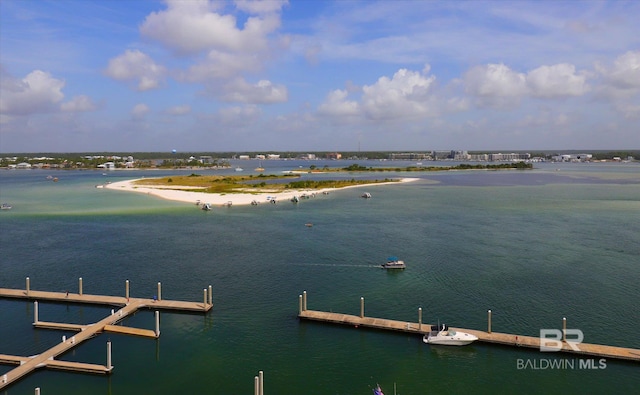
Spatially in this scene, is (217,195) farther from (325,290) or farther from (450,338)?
(450,338)

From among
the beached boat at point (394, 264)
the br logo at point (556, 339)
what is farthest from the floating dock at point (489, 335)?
the beached boat at point (394, 264)

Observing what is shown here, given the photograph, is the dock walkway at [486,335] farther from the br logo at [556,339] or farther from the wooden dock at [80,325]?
the wooden dock at [80,325]

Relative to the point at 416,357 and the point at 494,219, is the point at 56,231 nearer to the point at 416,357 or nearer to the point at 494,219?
the point at 416,357

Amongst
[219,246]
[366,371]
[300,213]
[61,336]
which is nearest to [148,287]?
[61,336]

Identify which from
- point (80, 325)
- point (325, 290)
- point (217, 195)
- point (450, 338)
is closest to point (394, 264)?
point (325, 290)

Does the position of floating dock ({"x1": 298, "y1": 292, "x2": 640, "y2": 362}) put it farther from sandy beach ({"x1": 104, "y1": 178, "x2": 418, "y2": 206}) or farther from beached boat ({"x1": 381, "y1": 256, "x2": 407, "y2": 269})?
sandy beach ({"x1": 104, "y1": 178, "x2": 418, "y2": 206})
